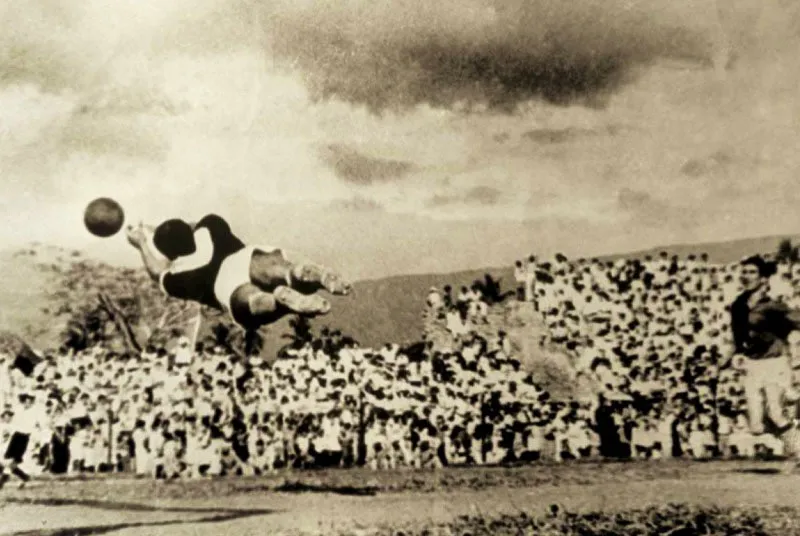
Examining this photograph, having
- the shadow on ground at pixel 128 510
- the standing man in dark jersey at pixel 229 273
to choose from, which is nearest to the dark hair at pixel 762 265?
the standing man in dark jersey at pixel 229 273

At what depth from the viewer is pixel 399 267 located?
4164 mm

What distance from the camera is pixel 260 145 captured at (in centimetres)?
414

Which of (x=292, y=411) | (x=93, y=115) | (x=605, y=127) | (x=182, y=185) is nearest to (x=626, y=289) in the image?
(x=605, y=127)

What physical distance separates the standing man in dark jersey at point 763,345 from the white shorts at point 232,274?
1.94 metres

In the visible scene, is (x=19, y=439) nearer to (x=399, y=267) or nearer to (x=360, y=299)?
(x=360, y=299)

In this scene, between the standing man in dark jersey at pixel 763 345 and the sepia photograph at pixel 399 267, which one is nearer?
the sepia photograph at pixel 399 267

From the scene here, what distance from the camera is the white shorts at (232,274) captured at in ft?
13.6

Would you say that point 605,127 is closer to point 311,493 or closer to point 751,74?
point 751,74

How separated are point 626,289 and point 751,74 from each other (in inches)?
40.7

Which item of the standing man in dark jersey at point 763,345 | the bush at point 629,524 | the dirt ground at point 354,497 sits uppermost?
the standing man in dark jersey at point 763,345

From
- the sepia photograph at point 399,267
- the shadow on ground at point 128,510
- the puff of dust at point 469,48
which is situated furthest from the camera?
the puff of dust at point 469,48

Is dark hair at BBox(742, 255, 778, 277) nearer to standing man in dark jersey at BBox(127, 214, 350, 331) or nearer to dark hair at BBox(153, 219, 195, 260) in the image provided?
standing man in dark jersey at BBox(127, 214, 350, 331)

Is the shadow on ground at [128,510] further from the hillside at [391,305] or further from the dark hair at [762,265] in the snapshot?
the dark hair at [762,265]

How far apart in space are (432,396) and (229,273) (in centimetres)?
96
